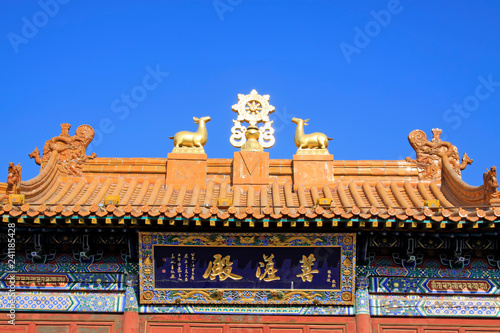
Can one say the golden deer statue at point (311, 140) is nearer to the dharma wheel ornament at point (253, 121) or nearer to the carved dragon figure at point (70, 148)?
the dharma wheel ornament at point (253, 121)

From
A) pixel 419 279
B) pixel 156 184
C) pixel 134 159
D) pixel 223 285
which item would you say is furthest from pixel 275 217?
pixel 134 159

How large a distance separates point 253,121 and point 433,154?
11.5 ft

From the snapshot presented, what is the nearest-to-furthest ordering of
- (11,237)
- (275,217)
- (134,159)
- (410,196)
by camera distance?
(275,217) → (11,237) → (410,196) → (134,159)

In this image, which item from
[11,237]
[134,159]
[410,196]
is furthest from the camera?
[134,159]

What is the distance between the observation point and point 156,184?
11.6 metres

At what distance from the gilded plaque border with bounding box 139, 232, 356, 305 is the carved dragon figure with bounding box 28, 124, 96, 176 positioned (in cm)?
308

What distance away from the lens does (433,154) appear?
38.9ft

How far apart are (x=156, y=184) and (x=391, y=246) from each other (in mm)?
4486

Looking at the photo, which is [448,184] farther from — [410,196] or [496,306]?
[496,306]

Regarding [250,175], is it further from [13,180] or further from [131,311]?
[13,180]

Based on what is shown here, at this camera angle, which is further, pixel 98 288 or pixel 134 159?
pixel 134 159
